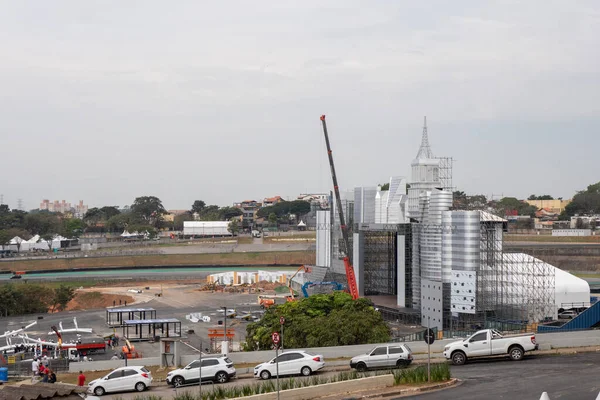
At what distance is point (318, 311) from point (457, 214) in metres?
14.0

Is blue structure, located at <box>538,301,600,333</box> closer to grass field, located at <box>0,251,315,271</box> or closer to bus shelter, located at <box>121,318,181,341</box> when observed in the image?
bus shelter, located at <box>121,318,181,341</box>

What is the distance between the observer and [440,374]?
85.7 ft

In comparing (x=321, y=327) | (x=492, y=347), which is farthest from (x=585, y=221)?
(x=492, y=347)

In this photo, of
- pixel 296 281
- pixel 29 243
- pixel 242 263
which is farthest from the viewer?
pixel 29 243

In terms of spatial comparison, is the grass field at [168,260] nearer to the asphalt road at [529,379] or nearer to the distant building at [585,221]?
the distant building at [585,221]

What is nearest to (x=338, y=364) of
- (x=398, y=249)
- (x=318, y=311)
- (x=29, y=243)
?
(x=318, y=311)

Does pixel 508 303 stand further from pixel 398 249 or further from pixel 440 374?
pixel 440 374

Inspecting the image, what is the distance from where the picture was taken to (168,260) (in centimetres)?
14425

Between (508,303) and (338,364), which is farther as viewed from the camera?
(508,303)

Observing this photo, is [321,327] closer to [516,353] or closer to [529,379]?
[516,353]

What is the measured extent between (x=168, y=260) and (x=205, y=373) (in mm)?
115805

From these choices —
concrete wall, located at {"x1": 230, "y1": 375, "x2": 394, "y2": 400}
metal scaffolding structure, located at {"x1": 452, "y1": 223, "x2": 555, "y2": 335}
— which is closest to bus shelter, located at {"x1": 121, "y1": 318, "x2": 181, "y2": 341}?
metal scaffolding structure, located at {"x1": 452, "y1": 223, "x2": 555, "y2": 335}

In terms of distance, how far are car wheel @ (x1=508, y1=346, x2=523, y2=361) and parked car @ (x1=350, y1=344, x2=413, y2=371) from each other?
4017mm

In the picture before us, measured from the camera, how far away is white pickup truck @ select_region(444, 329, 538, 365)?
30203mm
